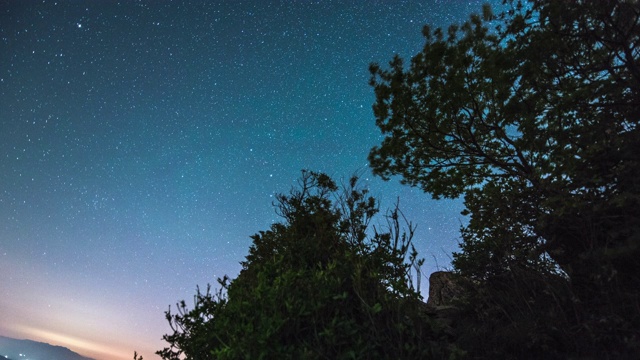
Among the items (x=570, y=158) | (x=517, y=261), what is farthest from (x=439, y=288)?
(x=570, y=158)

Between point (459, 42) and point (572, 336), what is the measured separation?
7.45 m

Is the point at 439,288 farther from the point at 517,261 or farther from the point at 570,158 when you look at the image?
the point at 570,158

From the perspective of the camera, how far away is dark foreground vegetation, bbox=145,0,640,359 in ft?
11.8

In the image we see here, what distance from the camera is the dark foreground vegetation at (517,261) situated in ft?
11.8

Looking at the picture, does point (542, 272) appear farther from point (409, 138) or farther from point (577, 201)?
point (409, 138)

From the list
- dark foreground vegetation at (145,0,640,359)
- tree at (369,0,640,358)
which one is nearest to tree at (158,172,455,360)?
dark foreground vegetation at (145,0,640,359)

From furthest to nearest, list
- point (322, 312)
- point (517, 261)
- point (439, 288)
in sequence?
point (439, 288)
point (517, 261)
point (322, 312)

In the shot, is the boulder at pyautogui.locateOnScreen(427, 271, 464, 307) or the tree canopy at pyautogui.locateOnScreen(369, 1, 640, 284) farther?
the boulder at pyautogui.locateOnScreen(427, 271, 464, 307)

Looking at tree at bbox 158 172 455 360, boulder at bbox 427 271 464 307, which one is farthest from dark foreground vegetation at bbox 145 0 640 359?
boulder at bbox 427 271 464 307

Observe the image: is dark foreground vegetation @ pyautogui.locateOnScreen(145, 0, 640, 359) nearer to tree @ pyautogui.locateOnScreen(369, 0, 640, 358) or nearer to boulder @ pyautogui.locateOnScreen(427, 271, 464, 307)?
tree @ pyautogui.locateOnScreen(369, 0, 640, 358)

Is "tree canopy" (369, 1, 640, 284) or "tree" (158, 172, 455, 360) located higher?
"tree canopy" (369, 1, 640, 284)

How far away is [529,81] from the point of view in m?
5.95

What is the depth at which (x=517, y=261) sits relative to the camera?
16.6 feet

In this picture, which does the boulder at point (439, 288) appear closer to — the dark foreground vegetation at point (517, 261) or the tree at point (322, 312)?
the dark foreground vegetation at point (517, 261)
